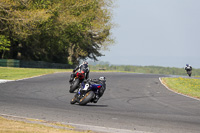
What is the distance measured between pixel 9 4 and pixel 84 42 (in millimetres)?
23298

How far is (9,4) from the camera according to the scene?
41031mm

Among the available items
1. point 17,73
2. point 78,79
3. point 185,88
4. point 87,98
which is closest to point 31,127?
point 87,98

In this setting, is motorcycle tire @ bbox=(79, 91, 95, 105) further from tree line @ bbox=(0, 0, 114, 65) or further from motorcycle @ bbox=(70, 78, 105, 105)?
tree line @ bbox=(0, 0, 114, 65)

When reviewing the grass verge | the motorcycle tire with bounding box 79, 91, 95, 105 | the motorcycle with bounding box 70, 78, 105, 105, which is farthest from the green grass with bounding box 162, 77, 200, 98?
the grass verge

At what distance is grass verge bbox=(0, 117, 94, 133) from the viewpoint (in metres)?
8.50

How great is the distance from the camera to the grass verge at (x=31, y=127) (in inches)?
335

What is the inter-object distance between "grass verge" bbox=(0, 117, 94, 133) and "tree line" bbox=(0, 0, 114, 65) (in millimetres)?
31679

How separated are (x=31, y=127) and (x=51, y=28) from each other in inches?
1670

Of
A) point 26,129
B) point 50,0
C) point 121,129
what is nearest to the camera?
point 26,129

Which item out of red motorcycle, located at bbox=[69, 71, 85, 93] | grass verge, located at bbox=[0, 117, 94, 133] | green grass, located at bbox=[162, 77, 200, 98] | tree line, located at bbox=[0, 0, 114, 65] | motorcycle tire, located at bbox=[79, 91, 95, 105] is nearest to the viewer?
grass verge, located at bbox=[0, 117, 94, 133]

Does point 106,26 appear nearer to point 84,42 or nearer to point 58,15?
point 84,42

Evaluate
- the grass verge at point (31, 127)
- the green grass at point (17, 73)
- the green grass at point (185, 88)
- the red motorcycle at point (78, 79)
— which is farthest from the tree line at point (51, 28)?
the grass verge at point (31, 127)

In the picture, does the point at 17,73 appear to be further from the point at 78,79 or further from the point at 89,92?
the point at 89,92

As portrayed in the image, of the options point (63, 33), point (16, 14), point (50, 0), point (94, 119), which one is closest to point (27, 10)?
point (16, 14)
